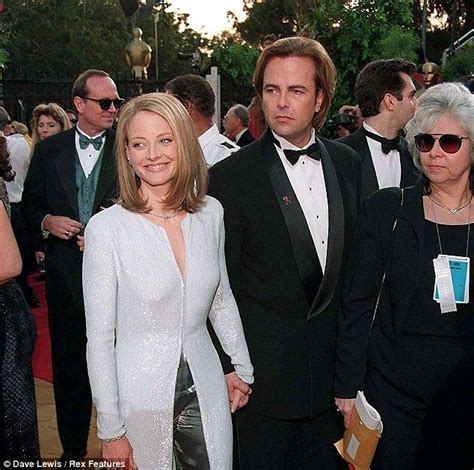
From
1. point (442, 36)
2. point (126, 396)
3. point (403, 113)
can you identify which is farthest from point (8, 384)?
point (442, 36)

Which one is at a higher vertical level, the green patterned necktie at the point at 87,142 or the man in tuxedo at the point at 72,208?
the green patterned necktie at the point at 87,142

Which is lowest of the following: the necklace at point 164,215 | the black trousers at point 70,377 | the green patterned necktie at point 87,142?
Answer: the black trousers at point 70,377

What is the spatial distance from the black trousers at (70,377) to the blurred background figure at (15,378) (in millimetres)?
1135

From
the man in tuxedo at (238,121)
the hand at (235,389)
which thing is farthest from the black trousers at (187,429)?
the man in tuxedo at (238,121)

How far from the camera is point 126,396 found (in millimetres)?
2330

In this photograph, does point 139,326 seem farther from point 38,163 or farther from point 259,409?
point 38,163

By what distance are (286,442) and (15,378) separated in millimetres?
1148

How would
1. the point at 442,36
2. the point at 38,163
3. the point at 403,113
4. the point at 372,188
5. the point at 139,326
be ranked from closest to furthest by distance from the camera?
the point at 139,326 → the point at 38,163 → the point at 372,188 → the point at 403,113 → the point at 442,36

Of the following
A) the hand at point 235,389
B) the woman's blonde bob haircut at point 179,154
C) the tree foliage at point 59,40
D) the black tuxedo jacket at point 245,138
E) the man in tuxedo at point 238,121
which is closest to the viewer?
the woman's blonde bob haircut at point 179,154

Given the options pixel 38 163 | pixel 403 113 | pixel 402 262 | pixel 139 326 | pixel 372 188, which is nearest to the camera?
pixel 139 326

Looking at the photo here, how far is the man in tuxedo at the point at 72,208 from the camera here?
3.97 metres

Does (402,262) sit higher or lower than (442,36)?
lower

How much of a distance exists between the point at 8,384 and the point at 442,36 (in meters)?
33.6

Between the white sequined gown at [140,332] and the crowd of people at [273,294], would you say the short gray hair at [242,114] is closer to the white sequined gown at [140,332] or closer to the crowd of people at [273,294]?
the crowd of people at [273,294]
